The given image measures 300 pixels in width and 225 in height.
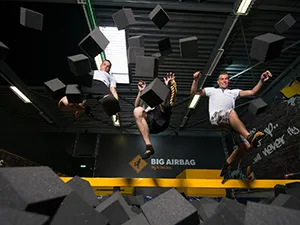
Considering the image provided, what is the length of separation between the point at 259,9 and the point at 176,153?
23.7 ft

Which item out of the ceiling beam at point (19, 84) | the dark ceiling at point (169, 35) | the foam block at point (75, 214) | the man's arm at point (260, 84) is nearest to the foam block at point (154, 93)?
the foam block at point (75, 214)

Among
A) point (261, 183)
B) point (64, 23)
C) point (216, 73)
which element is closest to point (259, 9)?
point (216, 73)

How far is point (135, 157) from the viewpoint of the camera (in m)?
10.3

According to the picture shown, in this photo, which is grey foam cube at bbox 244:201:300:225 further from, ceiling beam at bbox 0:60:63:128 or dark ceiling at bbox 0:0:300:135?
ceiling beam at bbox 0:60:63:128

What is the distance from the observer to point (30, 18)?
9.19 ft

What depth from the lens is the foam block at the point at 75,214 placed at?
1197 millimetres

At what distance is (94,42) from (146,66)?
81 cm

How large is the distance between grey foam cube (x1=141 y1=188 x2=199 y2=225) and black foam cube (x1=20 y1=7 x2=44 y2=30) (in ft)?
8.92

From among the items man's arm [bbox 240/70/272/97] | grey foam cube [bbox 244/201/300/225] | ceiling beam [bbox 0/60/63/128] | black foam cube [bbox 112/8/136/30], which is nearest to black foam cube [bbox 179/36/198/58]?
black foam cube [bbox 112/8/136/30]

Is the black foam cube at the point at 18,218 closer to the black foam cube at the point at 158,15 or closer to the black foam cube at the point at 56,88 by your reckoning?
the black foam cube at the point at 56,88

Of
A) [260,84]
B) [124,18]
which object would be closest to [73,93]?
[124,18]

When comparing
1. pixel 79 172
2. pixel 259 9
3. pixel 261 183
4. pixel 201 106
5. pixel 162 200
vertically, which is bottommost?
pixel 79 172

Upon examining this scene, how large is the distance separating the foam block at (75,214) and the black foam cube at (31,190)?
49mm

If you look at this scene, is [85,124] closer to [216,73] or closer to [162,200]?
[216,73]
